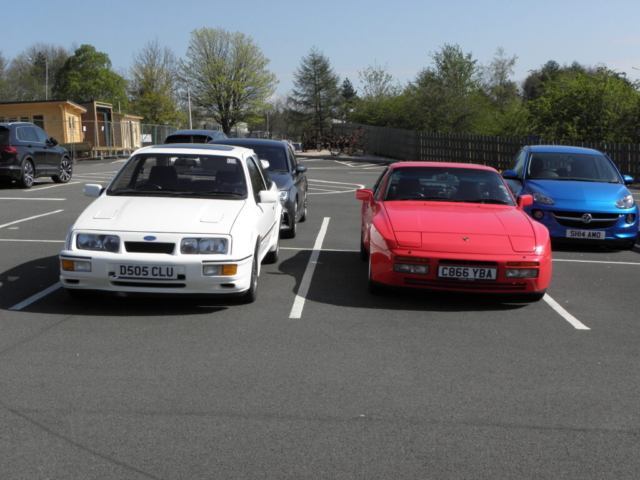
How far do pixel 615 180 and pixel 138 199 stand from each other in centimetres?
798

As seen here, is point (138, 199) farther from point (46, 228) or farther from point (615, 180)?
point (615, 180)

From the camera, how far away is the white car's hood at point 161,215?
632cm

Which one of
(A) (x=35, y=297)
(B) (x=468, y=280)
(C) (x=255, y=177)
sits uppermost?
(C) (x=255, y=177)

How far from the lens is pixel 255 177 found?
8.03 m

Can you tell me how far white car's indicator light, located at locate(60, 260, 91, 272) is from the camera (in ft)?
20.1

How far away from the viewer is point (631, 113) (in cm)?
2806

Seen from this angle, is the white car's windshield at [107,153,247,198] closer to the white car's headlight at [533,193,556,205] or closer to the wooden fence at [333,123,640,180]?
the white car's headlight at [533,193,556,205]

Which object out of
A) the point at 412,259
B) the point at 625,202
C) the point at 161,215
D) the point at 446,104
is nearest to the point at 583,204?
the point at 625,202

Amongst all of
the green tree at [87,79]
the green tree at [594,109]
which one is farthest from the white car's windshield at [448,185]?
the green tree at [87,79]

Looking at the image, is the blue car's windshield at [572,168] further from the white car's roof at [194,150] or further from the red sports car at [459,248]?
the white car's roof at [194,150]

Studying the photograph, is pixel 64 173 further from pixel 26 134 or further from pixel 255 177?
pixel 255 177

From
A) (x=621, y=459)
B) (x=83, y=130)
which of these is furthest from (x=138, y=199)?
(x=83, y=130)

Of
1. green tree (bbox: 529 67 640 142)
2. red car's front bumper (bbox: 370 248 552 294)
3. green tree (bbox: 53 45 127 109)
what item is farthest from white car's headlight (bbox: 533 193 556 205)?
green tree (bbox: 53 45 127 109)

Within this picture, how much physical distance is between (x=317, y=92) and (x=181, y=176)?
8184 centimetres
